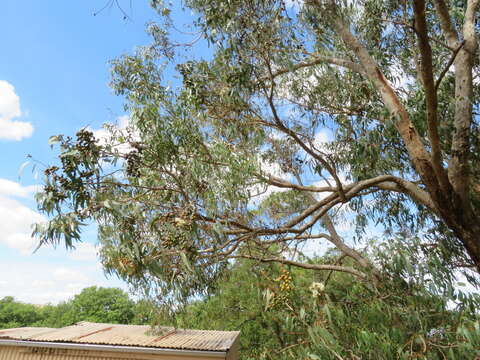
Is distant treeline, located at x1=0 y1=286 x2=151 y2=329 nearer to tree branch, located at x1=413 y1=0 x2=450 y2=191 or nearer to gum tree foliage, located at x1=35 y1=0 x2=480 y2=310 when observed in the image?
gum tree foliage, located at x1=35 y1=0 x2=480 y2=310

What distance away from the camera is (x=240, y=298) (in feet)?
38.9

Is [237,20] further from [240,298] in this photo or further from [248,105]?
[240,298]

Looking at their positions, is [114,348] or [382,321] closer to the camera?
[382,321]

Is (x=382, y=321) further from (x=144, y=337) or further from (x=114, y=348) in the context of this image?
(x=144, y=337)

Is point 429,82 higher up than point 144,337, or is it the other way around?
point 429,82

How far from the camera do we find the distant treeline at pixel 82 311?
22.2 metres

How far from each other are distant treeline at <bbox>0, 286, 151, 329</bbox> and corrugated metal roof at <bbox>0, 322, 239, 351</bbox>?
42.9 ft

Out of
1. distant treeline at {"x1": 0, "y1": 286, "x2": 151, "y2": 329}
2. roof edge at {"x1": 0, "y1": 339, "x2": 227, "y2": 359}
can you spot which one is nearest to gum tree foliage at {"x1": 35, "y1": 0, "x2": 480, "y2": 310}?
roof edge at {"x1": 0, "y1": 339, "x2": 227, "y2": 359}

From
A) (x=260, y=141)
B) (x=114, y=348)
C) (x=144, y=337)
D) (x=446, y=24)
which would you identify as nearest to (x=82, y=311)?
(x=144, y=337)

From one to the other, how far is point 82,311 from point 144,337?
1613cm

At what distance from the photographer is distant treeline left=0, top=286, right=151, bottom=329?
2217 centimetres

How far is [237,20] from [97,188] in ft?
7.98

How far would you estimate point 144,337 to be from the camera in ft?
28.1

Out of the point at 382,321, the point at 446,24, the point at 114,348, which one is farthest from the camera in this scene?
the point at 114,348
